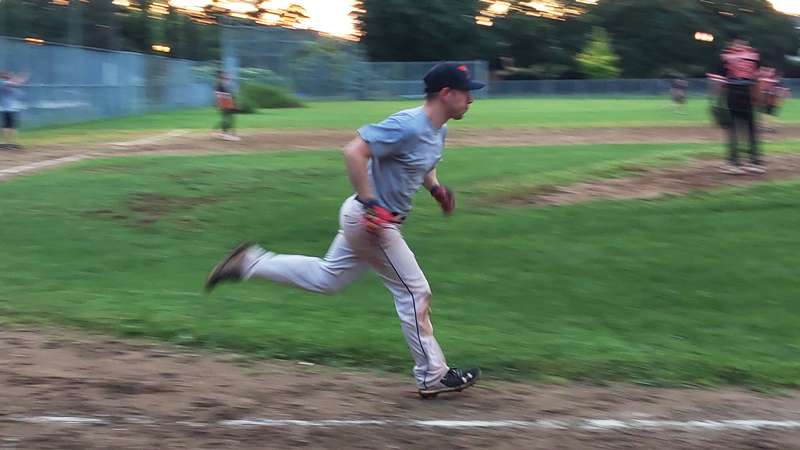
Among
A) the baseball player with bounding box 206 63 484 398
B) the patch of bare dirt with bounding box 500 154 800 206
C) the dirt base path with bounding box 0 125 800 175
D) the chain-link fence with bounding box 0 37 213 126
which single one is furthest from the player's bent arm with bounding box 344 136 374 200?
the chain-link fence with bounding box 0 37 213 126

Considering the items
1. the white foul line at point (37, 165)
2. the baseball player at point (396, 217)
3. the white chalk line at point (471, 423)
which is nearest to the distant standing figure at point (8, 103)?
the white foul line at point (37, 165)

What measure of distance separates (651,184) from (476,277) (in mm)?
4738

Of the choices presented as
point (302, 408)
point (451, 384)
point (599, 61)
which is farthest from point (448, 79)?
point (599, 61)

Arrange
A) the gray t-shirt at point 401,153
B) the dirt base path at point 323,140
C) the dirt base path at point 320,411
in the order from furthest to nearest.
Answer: the dirt base path at point 323,140 → the gray t-shirt at point 401,153 → the dirt base path at point 320,411

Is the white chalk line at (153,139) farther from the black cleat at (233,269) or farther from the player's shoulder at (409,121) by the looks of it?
the player's shoulder at (409,121)

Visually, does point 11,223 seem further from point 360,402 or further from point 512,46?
point 512,46

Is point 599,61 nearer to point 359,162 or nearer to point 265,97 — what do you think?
point 265,97

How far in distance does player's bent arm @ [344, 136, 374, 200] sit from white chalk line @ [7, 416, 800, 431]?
1186 millimetres

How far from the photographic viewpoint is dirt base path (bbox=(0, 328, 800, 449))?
4.56 metres

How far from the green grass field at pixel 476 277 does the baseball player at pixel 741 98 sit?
109 cm

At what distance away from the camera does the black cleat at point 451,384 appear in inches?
206

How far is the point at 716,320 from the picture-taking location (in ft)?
23.4

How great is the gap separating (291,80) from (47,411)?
164 ft

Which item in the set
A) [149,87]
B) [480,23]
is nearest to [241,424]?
[149,87]
